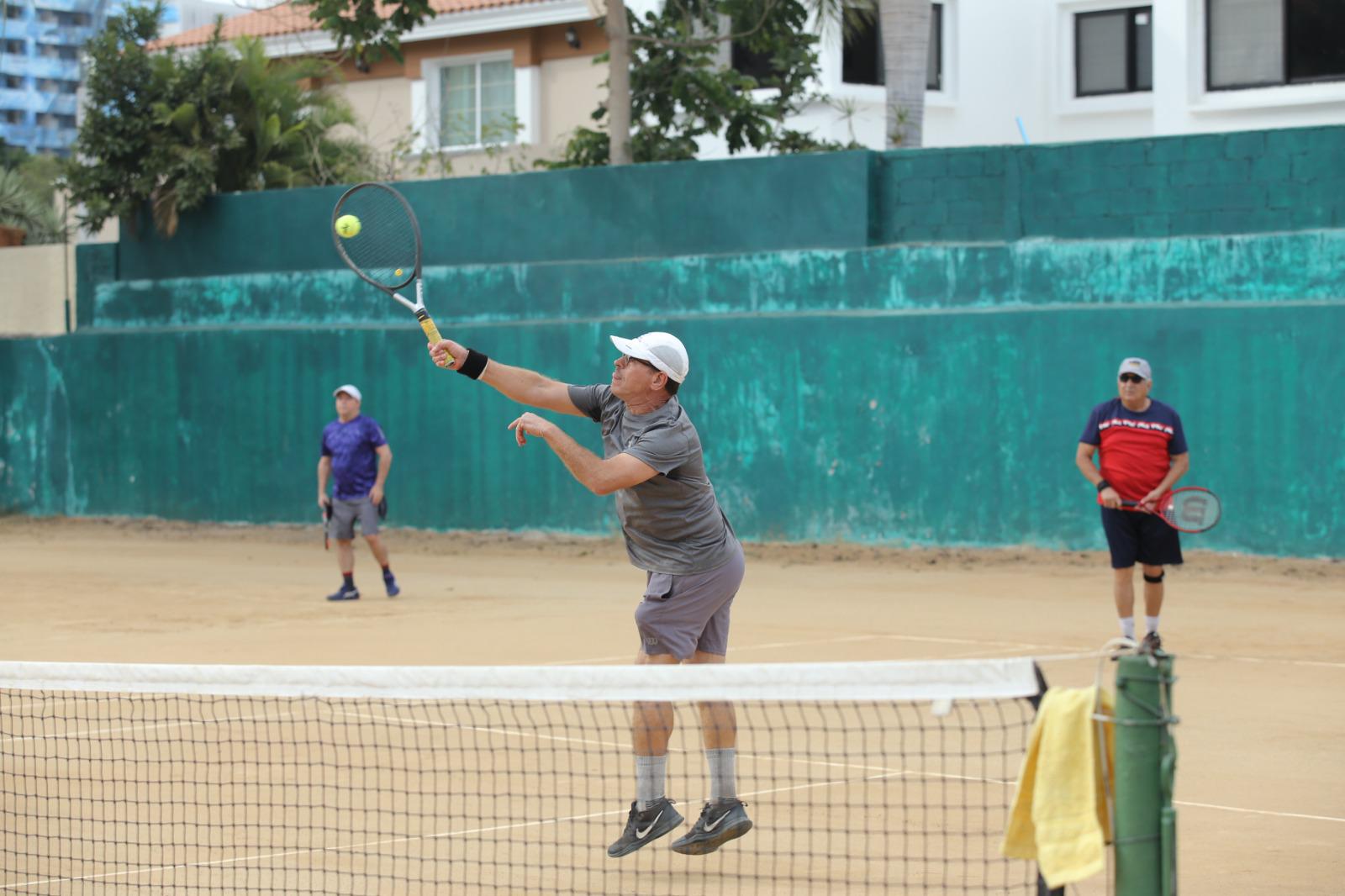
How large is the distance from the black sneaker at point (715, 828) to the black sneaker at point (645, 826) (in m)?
0.07

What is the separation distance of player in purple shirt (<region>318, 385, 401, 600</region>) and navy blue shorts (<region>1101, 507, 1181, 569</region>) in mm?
5338

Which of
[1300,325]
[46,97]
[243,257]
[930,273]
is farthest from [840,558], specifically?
[46,97]

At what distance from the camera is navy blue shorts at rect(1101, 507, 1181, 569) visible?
381 inches

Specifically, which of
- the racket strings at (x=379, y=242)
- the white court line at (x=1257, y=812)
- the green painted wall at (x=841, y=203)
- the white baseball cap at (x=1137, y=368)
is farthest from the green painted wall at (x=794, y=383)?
the white court line at (x=1257, y=812)

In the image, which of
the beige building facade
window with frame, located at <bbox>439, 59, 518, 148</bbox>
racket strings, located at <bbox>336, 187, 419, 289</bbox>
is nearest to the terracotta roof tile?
the beige building facade

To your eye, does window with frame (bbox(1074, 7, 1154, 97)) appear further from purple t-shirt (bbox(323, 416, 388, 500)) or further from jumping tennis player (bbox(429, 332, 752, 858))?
jumping tennis player (bbox(429, 332, 752, 858))

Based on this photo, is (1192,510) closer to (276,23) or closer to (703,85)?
(703,85)

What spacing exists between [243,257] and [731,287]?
610 cm

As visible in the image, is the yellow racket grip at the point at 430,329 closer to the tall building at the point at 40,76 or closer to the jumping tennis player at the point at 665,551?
the jumping tennis player at the point at 665,551

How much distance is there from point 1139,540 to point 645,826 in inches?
199

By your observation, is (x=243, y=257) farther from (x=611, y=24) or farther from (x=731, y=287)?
(x=731, y=287)

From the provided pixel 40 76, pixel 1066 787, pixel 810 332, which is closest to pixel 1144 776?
pixel 1066 787

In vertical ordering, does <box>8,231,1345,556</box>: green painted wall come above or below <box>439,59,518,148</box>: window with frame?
below

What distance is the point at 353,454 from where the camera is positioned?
1268 centimetres
